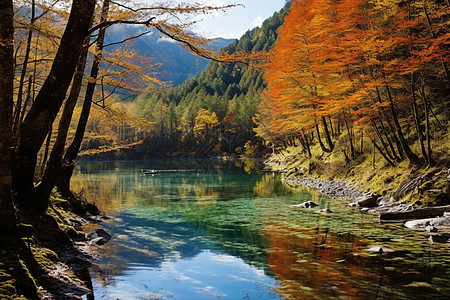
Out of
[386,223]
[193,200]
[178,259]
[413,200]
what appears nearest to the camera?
[178,259]

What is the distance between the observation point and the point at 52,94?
652 cm

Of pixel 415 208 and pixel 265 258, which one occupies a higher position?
pixel 415 208

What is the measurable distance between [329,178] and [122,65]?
1792cm

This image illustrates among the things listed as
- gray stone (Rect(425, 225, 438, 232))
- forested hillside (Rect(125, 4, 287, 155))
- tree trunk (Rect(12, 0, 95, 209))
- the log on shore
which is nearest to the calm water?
gray stone (Rect(425, 225, 438, 232))

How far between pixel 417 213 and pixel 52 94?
12.5 m

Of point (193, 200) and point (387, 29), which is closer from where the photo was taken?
point (387, 29)

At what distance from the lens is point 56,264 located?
23.2 ft

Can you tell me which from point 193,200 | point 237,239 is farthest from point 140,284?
point 193,200

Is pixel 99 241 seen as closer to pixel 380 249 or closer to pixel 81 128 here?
pixel 81 128

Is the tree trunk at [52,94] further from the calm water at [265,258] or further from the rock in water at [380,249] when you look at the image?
the rock in water at [380,249]

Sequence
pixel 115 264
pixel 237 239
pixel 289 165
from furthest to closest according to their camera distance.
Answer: pixel 289 165
pixel 237 239
pixel 115 264

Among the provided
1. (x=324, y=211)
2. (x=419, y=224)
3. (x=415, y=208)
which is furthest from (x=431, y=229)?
(x=324, y=211)

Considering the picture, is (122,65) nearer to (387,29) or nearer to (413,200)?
(387,29)

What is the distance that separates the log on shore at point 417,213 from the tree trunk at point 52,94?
11.8 m
